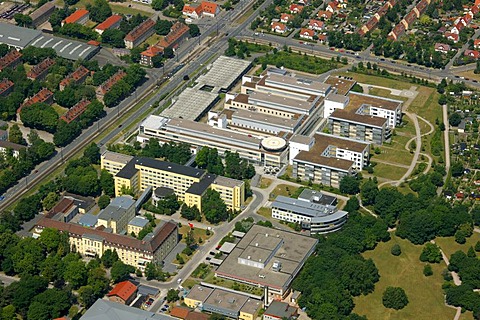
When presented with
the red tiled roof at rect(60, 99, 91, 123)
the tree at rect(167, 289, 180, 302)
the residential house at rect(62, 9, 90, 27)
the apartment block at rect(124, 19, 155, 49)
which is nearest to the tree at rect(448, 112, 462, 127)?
the red tiled roof at rect(60, 99, 91, 123)

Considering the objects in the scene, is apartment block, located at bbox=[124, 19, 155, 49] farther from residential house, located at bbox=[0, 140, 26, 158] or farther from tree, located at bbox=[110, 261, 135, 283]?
tree, located at bbox=[110, 261, 135, 283]

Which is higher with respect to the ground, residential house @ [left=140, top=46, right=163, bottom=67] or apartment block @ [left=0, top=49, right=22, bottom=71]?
apartment block @ [left=0, top=49, right=22, bottom=71]

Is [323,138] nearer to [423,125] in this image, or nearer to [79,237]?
[423,125]

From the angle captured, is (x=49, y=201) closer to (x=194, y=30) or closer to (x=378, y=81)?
(x=194, y=30)

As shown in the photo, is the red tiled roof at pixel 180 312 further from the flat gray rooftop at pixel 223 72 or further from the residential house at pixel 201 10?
the residential house at pixel 201 10

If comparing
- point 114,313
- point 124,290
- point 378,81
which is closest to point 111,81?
point 378,81

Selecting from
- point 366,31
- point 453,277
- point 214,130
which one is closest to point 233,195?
point 214,130
